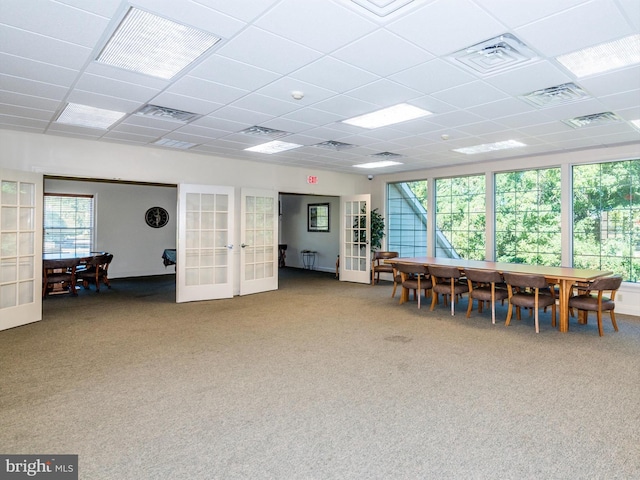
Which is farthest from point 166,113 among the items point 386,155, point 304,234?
point 304,234

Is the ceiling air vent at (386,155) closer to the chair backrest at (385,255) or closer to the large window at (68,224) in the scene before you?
the chair backrest at (385,255)

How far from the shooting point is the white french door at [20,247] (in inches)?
193

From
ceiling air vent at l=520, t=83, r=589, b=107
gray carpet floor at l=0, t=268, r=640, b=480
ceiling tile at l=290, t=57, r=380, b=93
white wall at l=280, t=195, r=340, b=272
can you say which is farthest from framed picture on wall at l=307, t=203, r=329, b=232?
ceiling tile at l=290, t=57, r=380, b=93

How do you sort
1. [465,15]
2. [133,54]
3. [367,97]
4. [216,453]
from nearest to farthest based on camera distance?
[216,453] < [465,15] < [133,54] < [367,97]

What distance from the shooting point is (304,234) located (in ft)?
39.8

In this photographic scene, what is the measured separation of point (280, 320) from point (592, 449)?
12.4 ft

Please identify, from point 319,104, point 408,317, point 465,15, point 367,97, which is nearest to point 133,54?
point 319,104

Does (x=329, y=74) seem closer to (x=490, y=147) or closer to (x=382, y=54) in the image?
(x=382, y=54)

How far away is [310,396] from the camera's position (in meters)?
2.99

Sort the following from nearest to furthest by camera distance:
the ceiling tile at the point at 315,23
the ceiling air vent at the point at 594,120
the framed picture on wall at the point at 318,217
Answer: the ceiling tile at the point at 315,23, the ceiling air vent at the point at 594,120, the framed picture on wall at the point at 318,217

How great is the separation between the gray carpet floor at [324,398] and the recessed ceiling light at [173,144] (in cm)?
268

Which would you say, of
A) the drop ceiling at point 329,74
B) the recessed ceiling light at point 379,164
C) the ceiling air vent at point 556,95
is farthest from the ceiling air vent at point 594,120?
the recessed ceiling light at point 379,164

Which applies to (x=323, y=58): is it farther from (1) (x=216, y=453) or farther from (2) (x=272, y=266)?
(2) (x=272, y=266)

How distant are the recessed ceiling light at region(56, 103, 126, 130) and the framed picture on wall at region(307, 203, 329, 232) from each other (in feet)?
Result: 23.1
